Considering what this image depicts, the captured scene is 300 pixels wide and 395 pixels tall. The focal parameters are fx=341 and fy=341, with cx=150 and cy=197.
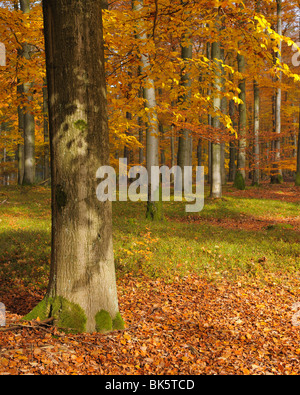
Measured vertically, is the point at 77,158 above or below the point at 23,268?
above

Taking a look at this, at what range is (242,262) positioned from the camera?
7.23m

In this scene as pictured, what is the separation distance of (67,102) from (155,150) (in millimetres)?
7309

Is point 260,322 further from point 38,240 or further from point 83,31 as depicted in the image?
point 38,240

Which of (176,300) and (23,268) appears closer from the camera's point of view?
(176,300)

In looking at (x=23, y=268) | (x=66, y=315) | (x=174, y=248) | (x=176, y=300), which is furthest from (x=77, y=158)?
(x=174, y=248)

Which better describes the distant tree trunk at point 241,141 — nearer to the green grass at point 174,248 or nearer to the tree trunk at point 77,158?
the green grass at point 174,248

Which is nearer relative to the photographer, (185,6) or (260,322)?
(260,322)

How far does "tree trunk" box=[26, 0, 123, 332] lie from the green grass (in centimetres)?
225

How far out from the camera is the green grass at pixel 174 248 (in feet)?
22.1

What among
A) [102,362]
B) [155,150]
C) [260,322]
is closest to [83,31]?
[102,362]

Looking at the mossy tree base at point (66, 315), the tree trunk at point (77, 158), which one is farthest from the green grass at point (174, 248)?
the tree trunk at point (77, 158)

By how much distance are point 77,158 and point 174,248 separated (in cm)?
476

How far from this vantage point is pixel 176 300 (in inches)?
223

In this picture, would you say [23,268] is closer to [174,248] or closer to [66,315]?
[66,315]
